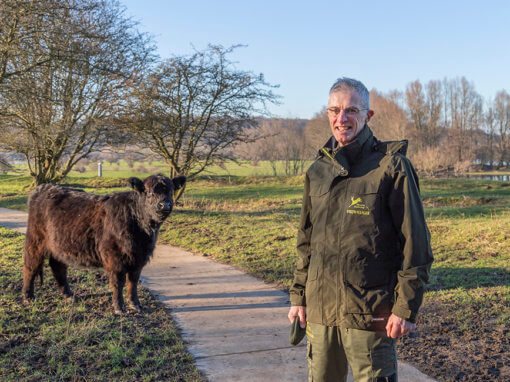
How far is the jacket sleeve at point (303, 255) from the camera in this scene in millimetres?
2980

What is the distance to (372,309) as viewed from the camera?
251cm

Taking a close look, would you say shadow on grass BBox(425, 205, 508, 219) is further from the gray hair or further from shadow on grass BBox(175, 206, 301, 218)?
the gray hair

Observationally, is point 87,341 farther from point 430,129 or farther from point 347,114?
point 430,129

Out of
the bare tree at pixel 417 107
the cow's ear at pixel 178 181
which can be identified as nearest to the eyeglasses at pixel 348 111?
the cow's ear at pixel 178 181

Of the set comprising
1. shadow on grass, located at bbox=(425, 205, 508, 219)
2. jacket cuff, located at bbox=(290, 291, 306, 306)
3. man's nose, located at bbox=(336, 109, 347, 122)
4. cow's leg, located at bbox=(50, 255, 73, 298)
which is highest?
man's nose, located at bbox=(336, 109, 347, 122)

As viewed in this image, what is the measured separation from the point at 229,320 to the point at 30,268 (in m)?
3.19

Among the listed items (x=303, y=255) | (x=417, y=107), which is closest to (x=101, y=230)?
(x=303, y=255)

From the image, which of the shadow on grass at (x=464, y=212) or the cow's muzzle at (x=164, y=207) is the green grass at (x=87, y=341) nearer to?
the cow's muzzle at (x=164, y=207)

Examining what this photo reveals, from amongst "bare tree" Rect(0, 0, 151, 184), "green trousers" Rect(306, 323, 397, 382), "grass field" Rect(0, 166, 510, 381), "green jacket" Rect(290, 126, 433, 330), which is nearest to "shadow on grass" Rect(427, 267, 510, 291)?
"grass field" Rect(0, 166, 510, 381)

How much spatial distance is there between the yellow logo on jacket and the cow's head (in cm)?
386

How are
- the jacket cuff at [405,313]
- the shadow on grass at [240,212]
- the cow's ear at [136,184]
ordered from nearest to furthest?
the jacket cuff at [405,313], the cow's ear at [136,184], the shadow on grass at [240,212]

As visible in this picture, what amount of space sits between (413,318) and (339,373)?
63cm

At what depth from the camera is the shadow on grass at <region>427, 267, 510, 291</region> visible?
6.78 m

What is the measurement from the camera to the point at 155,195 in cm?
616
